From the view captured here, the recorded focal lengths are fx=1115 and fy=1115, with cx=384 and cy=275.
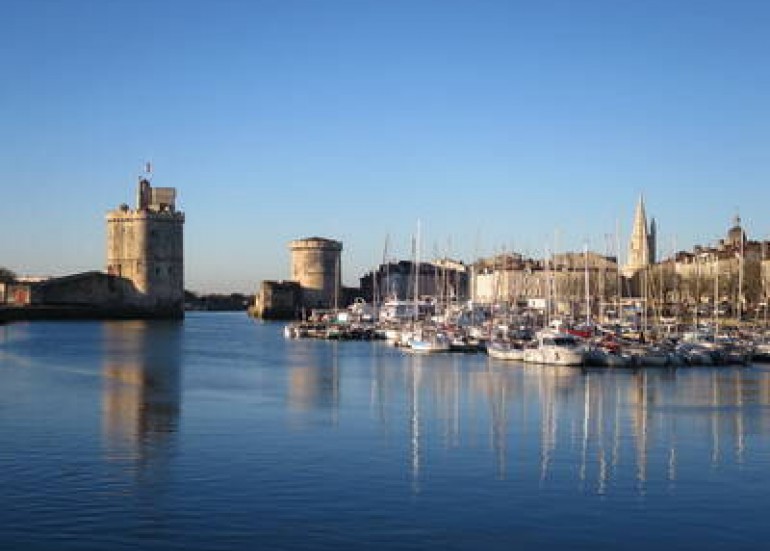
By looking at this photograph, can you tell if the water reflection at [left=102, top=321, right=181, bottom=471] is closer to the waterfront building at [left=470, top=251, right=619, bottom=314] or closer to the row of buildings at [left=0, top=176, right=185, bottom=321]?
the waterfront building at [left=470, top=251, right=619, bottom=314]

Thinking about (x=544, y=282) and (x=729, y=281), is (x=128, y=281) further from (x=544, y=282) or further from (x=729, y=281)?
(x=729, y=281)

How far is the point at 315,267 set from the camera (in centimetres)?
11369

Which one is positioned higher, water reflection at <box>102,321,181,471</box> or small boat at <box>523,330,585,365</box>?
small boat at <box>523,330,585,365</box>

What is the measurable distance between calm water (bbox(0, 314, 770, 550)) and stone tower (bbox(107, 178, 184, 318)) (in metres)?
64.7

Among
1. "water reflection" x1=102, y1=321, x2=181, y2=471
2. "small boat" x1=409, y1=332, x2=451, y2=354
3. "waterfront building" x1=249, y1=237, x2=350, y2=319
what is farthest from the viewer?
"waterfront building" x1=249, y1=237, x2=350, y2=319

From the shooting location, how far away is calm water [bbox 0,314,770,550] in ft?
41.7

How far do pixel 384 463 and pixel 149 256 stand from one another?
81865 mm

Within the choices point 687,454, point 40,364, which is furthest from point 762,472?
point 40,364

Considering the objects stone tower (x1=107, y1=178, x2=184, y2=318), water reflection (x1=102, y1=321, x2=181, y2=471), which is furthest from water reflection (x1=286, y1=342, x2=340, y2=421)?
stone tower (x1=107, y1=178, x2=184, y2=318)

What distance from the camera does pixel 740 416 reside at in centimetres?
2341

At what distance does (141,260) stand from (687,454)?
82.3m

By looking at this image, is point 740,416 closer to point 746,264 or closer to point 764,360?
point 764,360

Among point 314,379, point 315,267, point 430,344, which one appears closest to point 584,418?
point 314,379

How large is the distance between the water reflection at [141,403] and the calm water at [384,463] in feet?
0.30
